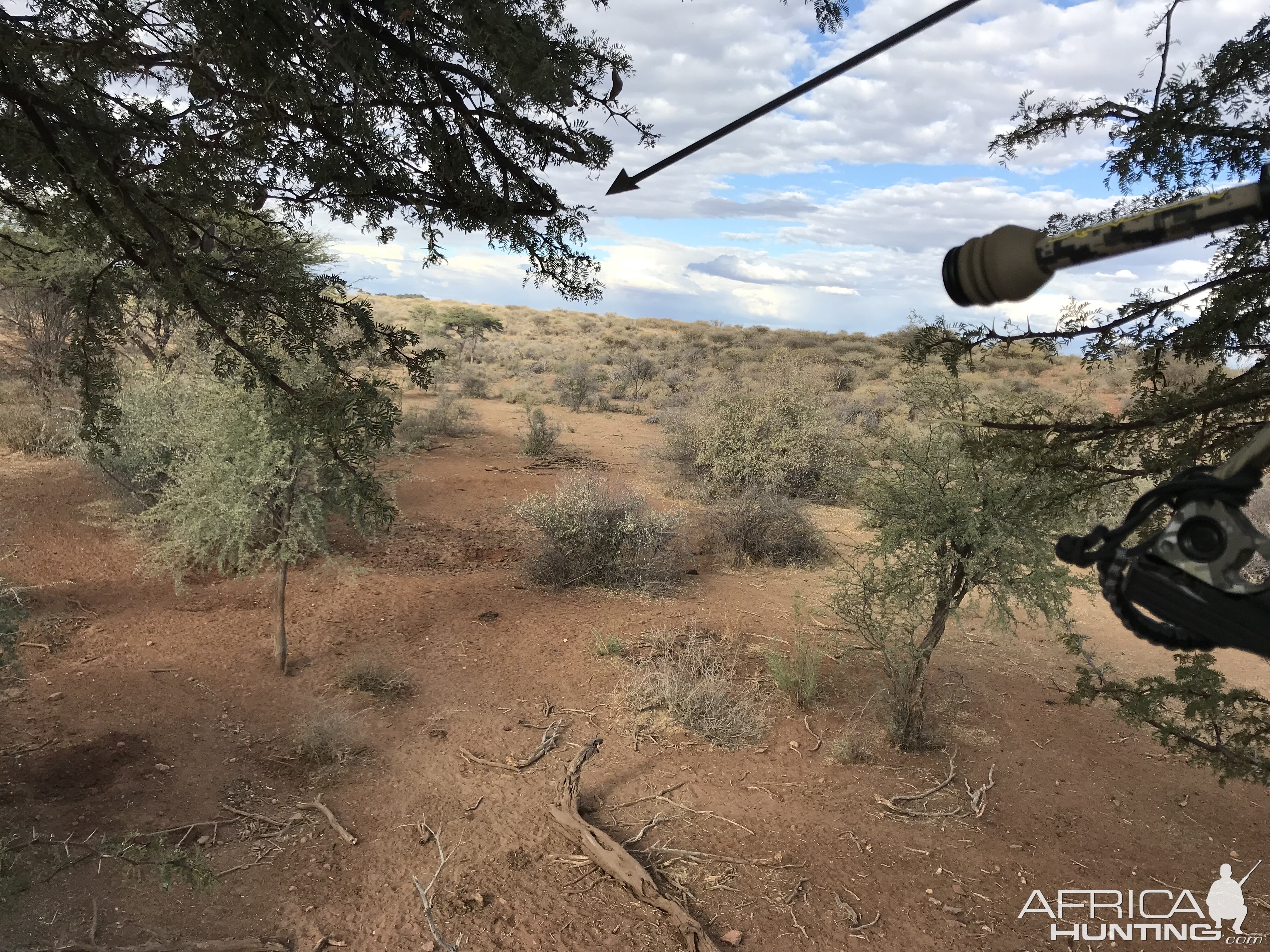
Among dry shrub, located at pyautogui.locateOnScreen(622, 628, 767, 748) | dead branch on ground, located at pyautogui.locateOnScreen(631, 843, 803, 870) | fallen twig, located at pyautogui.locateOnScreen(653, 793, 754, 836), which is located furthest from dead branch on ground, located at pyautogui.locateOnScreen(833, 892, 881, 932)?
dry shrub, located at pyautogui.locateOnScreen(622, 628, 767, 748)

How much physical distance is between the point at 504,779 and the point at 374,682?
204cm

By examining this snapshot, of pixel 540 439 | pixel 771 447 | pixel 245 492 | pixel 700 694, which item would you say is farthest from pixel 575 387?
pixel 700 694

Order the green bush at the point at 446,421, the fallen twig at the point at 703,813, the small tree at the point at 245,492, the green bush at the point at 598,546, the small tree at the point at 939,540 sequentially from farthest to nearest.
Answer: the green bush at the point at 446,421
the green bush at the point at 598,546
the small tree at the point at 245,492
the small tree at the point at 939,540
the fallen twig at the point at 703,813

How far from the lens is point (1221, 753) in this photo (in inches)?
160

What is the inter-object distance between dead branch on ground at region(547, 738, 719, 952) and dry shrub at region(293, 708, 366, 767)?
1.82 metres

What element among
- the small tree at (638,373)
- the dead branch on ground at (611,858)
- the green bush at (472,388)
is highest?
the small tree at (638,373)

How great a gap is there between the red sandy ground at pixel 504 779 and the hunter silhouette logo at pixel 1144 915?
0.12m

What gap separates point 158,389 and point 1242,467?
11.5 metres

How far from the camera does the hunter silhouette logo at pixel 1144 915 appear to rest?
4633 mm

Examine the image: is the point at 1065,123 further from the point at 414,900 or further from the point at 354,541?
the point at 354,541

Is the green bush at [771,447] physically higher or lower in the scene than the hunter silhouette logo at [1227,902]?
higher

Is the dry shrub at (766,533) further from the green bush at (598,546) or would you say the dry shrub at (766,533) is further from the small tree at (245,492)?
the small tree at (245,492)
